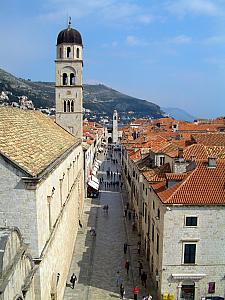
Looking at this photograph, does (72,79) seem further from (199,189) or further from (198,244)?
(198,244)

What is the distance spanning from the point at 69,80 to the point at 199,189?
25943 mm

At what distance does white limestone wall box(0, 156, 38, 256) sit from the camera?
15.8 metres

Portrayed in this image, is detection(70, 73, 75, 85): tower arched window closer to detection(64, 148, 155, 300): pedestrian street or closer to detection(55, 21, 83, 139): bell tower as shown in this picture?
detection(55, 21, 83, 139): bell tower

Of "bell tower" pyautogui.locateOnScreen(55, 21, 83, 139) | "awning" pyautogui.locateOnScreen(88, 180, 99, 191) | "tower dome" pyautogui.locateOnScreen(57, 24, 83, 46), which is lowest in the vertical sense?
"awning" pyautogui.locateOnScreen(88, 180, 99, 191)

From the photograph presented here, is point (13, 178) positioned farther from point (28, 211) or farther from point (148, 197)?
point (148, 197)

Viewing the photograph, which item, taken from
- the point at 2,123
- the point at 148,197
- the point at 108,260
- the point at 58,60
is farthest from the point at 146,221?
the point at 58,60

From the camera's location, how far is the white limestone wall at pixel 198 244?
23922mm

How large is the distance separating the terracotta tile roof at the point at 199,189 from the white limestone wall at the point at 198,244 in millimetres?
470

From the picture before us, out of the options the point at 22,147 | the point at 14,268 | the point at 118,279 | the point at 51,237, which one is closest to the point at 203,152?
the point at 118,279

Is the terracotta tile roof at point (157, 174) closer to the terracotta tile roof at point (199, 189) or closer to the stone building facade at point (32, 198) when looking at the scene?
the terracotta tile roof at point (199, 189)

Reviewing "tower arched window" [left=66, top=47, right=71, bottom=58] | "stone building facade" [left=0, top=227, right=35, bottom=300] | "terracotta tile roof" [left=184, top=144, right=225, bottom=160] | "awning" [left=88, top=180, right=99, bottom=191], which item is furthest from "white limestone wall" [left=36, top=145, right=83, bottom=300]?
"awning" [left=88, top=180, right=99, bottom=191]

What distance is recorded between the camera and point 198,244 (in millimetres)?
24156

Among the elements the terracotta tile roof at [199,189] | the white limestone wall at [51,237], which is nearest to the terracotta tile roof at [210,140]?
the terracotta tile roof at [199,189]

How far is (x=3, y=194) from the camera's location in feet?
52.3
